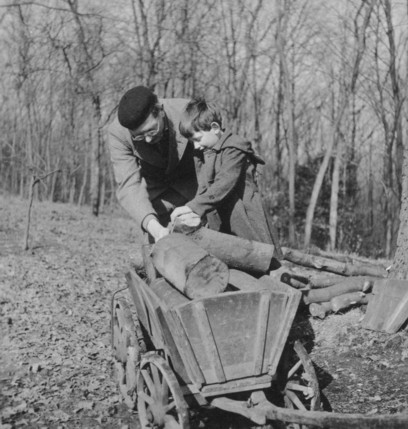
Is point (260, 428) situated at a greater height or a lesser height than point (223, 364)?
lesser

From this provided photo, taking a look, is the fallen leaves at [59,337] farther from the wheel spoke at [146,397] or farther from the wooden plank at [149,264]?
the wooden plank at [149,264]

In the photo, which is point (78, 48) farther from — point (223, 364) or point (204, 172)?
point (223, 364)

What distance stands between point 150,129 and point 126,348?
6.05 ft

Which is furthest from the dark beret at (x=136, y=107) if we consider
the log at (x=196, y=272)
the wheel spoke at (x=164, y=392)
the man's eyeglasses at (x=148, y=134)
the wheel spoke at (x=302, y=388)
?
the wheel spoke at (x=302, y=388)

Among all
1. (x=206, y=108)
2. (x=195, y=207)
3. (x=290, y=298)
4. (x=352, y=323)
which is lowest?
(x=352, y=323)

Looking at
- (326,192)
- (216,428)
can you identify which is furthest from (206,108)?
(326,192)

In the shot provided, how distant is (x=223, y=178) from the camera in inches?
172

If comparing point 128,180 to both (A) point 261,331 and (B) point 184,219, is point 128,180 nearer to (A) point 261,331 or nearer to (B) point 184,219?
(B) point 184,219

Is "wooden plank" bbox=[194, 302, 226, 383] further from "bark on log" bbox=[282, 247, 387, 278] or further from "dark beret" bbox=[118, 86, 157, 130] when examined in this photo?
"bark on log" bbox=[282, 247, 387, 278]

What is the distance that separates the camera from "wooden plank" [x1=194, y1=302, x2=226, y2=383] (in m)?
3.15

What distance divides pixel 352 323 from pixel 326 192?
18.7 metres

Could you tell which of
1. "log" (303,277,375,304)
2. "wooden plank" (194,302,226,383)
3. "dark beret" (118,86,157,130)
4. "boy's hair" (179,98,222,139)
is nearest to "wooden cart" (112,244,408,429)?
"wooden plank" (194,302,226,383)

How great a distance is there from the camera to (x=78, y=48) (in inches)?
700

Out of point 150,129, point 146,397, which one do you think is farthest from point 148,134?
point 146,397
